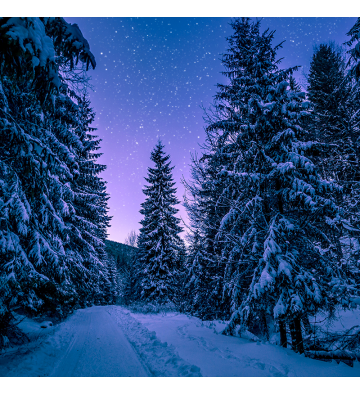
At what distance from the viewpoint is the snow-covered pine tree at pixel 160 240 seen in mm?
→ 17453

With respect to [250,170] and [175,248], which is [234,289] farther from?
[175,248]

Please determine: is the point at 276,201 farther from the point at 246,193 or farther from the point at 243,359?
the point at 243,359

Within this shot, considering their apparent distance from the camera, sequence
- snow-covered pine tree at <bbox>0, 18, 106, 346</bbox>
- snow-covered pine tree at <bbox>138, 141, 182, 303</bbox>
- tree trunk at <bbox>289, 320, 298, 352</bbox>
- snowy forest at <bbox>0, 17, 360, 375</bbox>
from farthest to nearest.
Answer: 1. snow-covered pine tree at <bbox>138, 141, 182, 303</bbox>
2. tree trunk at <bbox>289, 320, 298, 352</bbox>
3. snowy forest at <bbox>0, 17, 360, 375</bbox>
4. snow-covered pine tree at <bbox>0, 18, 106, 346</bbox>

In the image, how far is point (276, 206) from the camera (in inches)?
268

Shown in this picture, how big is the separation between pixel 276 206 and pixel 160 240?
12.8m

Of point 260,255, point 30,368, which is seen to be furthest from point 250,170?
point 30,368

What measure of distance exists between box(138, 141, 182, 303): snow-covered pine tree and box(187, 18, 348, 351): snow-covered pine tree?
36.4ft

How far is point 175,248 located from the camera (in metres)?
18.1

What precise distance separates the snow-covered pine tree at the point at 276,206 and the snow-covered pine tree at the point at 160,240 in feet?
36.4

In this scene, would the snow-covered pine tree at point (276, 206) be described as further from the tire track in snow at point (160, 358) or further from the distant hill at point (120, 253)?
the distant hill at point (120, 253)

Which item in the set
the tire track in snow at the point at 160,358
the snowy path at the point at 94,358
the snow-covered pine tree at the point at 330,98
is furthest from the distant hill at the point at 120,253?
the snow-covered pine tree at the point at 330,98

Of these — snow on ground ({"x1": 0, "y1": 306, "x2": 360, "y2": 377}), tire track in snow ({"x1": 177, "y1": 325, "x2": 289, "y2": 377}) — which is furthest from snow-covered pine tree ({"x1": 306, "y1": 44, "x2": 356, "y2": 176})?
tire track in snow ({"x1": 177, "y1": 325, "x2": 289, "y2": 377})

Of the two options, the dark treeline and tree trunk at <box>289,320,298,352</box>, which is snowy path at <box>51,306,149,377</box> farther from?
tree trunk at <box>289,320,298,352</box>

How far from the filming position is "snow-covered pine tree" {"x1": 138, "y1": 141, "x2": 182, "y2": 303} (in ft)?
57.3
